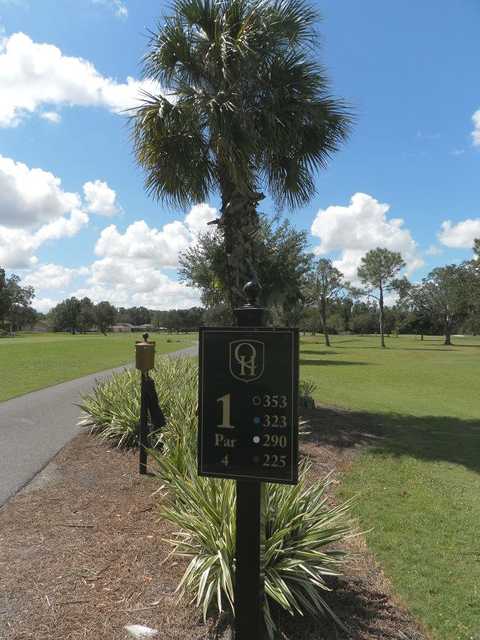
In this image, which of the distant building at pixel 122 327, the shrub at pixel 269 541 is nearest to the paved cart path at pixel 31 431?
the shrub at pixel 269 541

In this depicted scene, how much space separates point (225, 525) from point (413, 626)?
1.31 m

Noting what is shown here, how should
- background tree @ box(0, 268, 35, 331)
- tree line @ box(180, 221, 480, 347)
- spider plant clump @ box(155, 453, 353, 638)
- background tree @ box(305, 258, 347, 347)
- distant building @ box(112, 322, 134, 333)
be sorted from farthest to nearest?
1. distant building @ box(112, 322, 134, 333)
2. background tree @ box(0, 268, 35, 331)
3. background tree @ box(305, 258, 347, 347)
4. tree line @ box(180, 221, 480, 347)
5. spider plant clump @ box(155, 453, 353, 638)

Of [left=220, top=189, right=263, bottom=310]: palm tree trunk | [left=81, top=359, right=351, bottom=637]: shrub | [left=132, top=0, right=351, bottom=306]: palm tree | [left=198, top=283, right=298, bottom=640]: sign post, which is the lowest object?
[left=81, top=359, right=351, bottom=637]: shrub

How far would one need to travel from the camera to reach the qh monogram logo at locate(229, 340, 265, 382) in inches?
96.4

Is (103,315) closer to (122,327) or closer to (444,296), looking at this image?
(122,327)

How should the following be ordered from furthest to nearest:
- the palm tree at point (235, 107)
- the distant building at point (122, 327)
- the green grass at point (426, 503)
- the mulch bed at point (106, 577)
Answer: the distant building at point (122, 327) < the palm tree at point (235, 107) < the green grass at point (426, 503) < the mulch bed at point (106, 577)

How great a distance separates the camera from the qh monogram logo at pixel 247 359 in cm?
245

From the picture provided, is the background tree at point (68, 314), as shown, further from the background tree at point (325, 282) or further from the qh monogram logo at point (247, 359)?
the qh monogram logo at point (247, 359)

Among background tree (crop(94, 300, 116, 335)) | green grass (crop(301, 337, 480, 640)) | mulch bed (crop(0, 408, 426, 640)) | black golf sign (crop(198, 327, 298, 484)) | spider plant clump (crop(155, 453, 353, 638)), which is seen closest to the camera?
black golf sign (crop(198, 327, 298, 484))

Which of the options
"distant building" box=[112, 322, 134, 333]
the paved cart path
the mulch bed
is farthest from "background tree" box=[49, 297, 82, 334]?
the mulch bed

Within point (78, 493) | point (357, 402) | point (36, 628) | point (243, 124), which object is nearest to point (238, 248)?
point (243, 124)

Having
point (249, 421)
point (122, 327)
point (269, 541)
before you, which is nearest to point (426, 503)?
point (269, 541)

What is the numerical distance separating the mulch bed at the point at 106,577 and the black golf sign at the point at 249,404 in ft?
3.77

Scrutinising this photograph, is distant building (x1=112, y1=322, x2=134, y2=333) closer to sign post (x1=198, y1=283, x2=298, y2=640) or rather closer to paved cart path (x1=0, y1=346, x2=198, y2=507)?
paved cart path (x1=0, y1=346, x2=198, y2=507)
